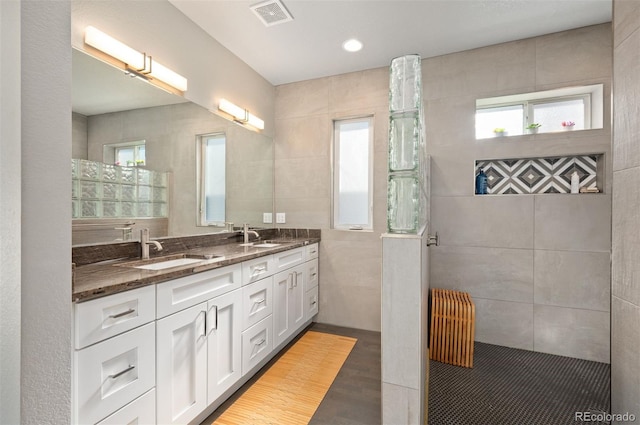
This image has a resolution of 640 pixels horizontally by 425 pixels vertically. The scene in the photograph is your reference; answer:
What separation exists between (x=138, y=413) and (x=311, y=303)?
186 cm

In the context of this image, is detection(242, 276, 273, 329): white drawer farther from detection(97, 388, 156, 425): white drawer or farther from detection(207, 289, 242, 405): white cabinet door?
detection(97, 388, 156, 425): white drawer

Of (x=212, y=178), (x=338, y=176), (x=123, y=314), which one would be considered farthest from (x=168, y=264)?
(x=338, y=176)

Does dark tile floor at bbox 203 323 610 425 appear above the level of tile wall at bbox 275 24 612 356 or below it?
below

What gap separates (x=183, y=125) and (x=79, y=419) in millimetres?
1838

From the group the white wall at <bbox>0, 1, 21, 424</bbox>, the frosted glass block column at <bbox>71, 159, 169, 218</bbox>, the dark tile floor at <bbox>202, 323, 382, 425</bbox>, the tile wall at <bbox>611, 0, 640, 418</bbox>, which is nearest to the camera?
the white wall at <bbox>0, 1, 21, 424</bbox>

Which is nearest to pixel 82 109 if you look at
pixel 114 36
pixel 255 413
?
pixel 114 36

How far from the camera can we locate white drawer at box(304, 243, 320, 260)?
9.45ft

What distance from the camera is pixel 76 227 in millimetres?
1526

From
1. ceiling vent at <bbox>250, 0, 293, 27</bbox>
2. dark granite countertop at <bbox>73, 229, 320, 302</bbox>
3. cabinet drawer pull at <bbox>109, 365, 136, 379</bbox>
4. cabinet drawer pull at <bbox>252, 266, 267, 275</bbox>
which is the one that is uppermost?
ceiling vent at <bbox>250, 0, 293, 27</bbox>

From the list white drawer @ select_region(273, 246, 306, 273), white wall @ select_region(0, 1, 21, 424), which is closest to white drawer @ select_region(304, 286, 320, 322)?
white drawer @ select_region(273, 246, 306, 273)

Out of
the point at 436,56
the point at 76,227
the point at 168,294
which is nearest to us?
the point at 168,294

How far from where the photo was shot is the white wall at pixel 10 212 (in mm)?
428

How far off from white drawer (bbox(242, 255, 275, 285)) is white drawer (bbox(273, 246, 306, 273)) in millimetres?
84

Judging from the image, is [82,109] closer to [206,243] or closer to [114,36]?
[114,36]
